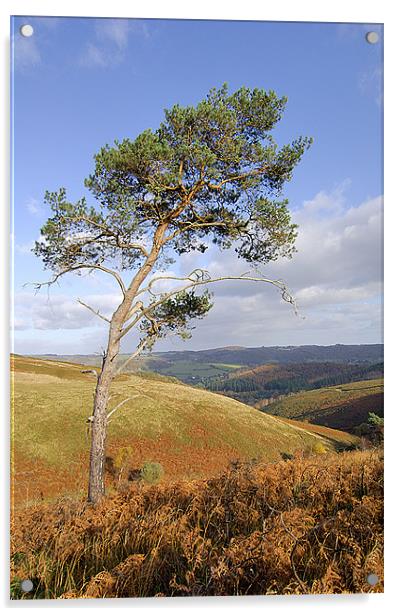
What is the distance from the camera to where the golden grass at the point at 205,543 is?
11.7ft

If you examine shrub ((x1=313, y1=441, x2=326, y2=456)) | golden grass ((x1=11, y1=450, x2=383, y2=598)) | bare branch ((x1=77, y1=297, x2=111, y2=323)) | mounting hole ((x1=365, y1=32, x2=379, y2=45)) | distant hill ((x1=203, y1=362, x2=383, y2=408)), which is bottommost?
golden grass ((x1=11, y1=450, x2=383, y2=598))

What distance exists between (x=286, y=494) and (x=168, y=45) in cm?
428

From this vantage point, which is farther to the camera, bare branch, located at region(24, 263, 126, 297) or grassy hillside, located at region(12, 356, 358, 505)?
bare branch, located at region(24, 263, 126, 297)

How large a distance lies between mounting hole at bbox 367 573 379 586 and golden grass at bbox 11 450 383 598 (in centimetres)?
4

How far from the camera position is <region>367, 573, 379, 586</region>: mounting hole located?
12.4 feet

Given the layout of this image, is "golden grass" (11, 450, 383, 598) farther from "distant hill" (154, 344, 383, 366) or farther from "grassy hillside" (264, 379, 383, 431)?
"distant hill" (154, 344, 383, 366)

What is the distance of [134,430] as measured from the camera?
5.12 m

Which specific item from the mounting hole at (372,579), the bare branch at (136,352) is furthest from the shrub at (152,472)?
the mounting hole at (372,579)

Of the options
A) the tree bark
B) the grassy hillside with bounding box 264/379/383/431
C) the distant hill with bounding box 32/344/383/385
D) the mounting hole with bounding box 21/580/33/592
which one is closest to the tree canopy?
the tree bark

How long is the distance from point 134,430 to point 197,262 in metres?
2.01

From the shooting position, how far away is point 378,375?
441 centimetres

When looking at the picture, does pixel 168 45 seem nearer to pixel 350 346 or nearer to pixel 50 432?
pixel 350 346

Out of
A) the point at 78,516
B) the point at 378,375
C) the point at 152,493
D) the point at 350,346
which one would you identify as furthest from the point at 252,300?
the point at 78,516

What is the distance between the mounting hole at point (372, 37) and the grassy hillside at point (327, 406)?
3.33m
